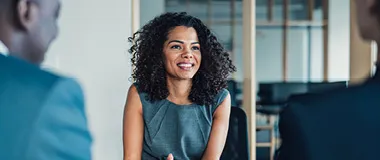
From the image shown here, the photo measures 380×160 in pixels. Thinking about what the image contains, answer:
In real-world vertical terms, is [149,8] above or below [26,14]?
above

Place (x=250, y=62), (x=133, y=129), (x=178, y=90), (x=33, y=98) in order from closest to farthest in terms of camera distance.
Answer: (x=33, y=98) < (x=133, y=129) < (x=178, y=90) < (x=250, y=62)

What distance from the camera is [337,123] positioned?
0.71 m

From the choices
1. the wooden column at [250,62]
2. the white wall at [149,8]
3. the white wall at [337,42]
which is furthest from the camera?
the white wall at [337,42]

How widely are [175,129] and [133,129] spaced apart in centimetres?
17

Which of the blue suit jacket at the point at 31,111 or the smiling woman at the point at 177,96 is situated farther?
the smiling woman at the point at 177,96

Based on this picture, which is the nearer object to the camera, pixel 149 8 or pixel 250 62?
pixel 250 62

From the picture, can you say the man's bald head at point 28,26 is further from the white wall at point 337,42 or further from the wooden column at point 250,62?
the white wall at point 337,42

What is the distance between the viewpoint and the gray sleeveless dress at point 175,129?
182cm

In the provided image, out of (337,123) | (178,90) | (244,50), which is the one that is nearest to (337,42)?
(244,50)

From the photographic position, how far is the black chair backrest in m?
2.03

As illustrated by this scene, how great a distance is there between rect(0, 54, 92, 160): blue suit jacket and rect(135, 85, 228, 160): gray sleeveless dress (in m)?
1.18

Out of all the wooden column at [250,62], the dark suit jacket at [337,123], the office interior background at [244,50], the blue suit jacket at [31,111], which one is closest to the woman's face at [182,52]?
the office interior background at [244,50]

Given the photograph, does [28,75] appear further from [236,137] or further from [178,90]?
[236,137]

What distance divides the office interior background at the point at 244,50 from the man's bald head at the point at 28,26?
18.4 inches
